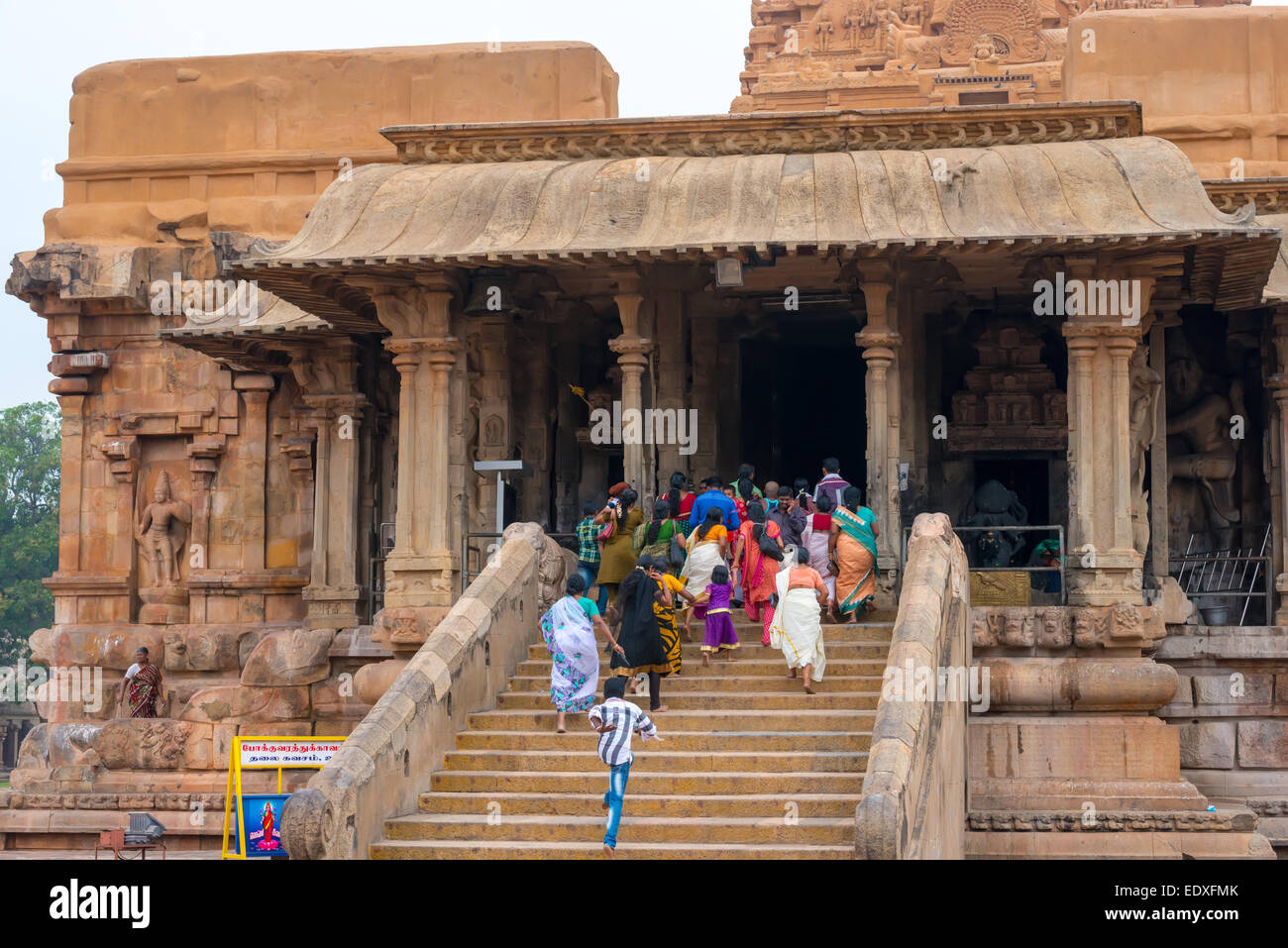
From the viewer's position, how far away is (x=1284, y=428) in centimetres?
1833

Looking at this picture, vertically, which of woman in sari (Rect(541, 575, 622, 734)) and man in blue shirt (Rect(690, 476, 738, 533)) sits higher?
man in blue shirt (Rect(690, 476, 738, 533))

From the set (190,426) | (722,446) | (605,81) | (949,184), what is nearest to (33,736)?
(190,426)

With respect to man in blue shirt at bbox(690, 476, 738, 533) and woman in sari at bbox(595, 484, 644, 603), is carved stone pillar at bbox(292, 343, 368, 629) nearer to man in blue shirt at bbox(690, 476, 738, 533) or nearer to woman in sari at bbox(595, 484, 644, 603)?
woman in sari at bbox(595, 484, 644, 603)

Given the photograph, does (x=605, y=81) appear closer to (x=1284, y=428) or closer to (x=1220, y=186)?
(x=1220, y=186)

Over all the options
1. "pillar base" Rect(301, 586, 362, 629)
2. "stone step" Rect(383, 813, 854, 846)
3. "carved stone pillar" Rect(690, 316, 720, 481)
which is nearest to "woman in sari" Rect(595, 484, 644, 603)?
"stone step" Rect(383, 813, 854, 846)

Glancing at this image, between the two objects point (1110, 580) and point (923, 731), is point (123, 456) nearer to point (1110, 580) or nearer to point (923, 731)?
point (1110, 580)

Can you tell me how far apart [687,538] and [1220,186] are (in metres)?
7.77

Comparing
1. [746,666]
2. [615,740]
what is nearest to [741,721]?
[746,666]

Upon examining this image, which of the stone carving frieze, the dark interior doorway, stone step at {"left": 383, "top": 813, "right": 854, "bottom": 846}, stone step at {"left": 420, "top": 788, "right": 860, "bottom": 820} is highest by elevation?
the dark interior doorway

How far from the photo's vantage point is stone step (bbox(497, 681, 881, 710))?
1388cm

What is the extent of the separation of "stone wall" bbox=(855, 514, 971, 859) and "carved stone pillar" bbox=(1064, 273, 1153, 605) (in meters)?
1.37

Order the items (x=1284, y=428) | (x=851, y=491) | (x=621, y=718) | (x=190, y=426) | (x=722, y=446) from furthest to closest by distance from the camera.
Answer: (x=190, y=426)
(x=722, y=446)
(x=1284, y=428)
(x=851, y=491)
(x=621, y=718)

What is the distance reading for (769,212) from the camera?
16.6 m

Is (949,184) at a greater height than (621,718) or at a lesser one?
greater
